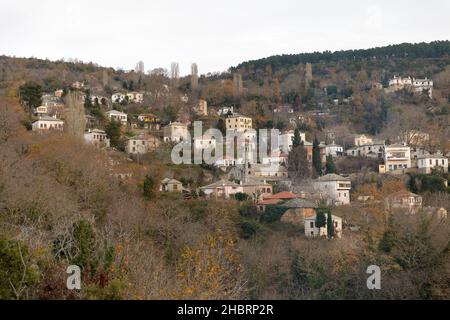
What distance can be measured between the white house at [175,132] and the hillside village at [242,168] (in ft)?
0.41

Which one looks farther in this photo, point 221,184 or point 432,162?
point 432,162

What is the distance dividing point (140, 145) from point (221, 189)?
7.55 metres

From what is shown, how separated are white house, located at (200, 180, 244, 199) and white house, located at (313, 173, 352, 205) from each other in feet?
13.6

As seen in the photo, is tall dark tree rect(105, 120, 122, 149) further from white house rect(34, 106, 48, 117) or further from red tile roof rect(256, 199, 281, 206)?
red tile roof rect(256, 199, 281, 206)

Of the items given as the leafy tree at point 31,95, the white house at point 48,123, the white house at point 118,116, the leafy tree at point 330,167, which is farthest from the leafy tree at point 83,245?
the white house at point 118,116

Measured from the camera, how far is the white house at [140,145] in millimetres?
35625

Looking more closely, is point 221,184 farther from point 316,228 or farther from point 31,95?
point 31,95

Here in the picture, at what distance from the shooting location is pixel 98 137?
117 ft

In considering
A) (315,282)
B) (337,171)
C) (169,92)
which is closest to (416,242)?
(315,282)

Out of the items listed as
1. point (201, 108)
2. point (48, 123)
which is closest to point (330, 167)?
point (48, 123)

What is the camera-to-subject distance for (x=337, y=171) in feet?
125

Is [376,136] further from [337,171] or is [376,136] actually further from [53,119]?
[53,119]

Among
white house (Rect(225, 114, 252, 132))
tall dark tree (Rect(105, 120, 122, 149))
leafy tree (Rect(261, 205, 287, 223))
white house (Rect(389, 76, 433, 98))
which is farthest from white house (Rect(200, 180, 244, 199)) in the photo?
white house (Rect(389, 76, 433, 98))

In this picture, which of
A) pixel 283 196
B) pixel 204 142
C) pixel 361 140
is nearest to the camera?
pixel 283 196
